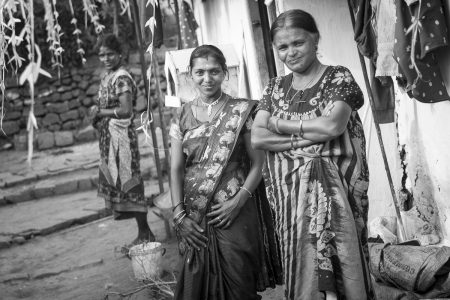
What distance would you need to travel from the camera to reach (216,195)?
274 cm

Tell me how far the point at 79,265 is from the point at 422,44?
431 cm

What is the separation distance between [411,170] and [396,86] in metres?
0.59

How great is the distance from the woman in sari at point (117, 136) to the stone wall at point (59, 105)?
287 inches

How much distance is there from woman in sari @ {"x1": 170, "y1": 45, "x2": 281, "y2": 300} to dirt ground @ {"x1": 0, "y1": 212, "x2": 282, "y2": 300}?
109 centimetres

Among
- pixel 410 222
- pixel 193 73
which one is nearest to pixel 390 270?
pixel 410 222

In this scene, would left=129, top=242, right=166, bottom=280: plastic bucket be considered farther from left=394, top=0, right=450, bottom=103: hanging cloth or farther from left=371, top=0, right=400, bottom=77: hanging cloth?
left=394, top=0, right=450, bottom=103: hanging cloth

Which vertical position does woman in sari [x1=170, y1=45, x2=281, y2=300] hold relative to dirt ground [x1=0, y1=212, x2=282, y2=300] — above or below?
above

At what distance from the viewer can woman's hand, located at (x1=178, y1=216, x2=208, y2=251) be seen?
2.75 metres

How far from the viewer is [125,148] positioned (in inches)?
211

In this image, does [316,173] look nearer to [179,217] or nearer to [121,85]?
[179,217]

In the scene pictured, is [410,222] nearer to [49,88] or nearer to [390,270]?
[390,270]

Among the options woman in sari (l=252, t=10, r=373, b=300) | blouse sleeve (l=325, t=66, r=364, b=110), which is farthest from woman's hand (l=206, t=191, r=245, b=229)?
blouse sleeve (l=325, t=66, r=364, b=110)

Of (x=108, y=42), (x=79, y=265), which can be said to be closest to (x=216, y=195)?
(x=108, y=42)

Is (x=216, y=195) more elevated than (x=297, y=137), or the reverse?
(x=297, y=137)
